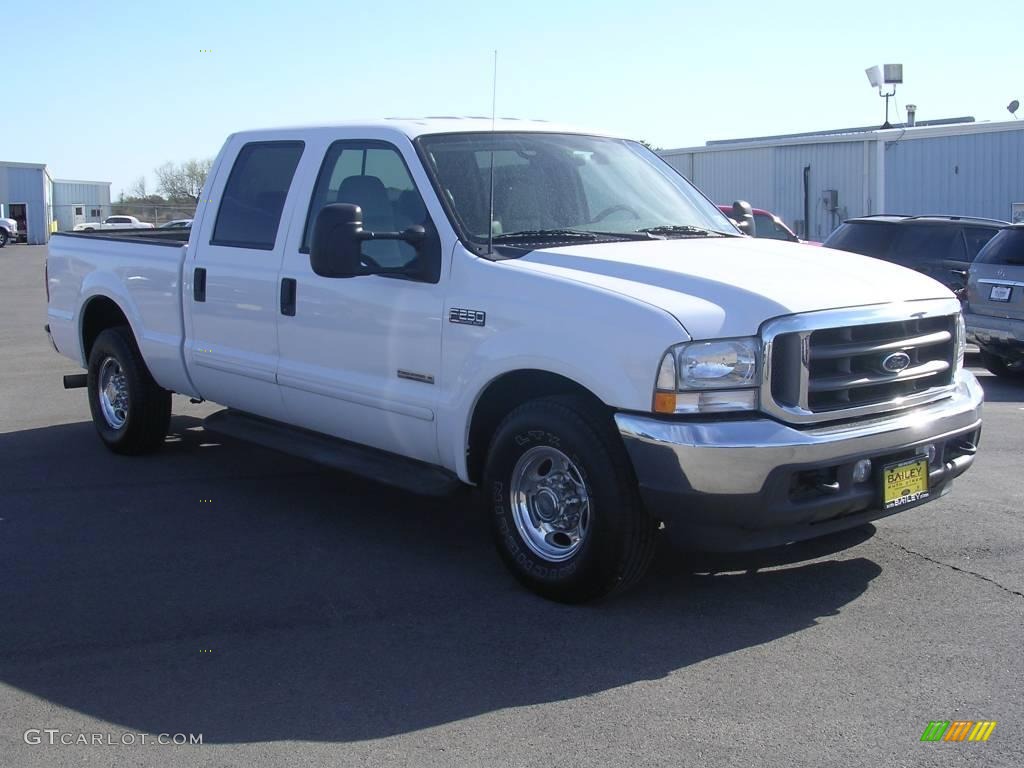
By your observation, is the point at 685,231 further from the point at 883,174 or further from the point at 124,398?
the point at 883,174

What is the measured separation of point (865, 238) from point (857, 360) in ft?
33.8

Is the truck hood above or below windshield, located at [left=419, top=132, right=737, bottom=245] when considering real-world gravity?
below

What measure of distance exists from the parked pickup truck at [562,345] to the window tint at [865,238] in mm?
8408

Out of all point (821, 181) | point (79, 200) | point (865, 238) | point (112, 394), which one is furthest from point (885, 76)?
point (79, 200)

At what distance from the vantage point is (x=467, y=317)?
543 cm

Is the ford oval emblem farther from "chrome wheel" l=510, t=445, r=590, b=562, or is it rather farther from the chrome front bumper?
"chrome wheel" l=510, t=445, r=590, b=562

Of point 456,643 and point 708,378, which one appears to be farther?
point 456,643

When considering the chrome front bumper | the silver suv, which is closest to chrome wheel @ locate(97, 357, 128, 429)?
the chrome front bumper

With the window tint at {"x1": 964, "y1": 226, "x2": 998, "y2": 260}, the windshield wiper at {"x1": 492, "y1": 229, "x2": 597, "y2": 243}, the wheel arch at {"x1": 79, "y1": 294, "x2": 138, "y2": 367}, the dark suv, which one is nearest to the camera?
the windshield wiper at {"x1": 492, "y1": 229, "x2": 597, "y2": 243}

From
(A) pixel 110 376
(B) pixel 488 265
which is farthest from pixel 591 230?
(A) pixel 110 376

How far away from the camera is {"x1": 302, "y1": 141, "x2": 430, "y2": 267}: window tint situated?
590 cm

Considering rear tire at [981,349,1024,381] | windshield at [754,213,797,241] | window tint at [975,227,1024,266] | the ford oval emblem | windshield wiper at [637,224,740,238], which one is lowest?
rear tire at [981,349,1024,381]

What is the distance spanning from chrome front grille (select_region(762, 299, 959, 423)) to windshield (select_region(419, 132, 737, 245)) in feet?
4.60

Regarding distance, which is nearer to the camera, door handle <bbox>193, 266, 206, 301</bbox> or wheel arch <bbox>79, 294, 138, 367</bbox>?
door handle <bbox>193, 266, 206, 301</bbox>
